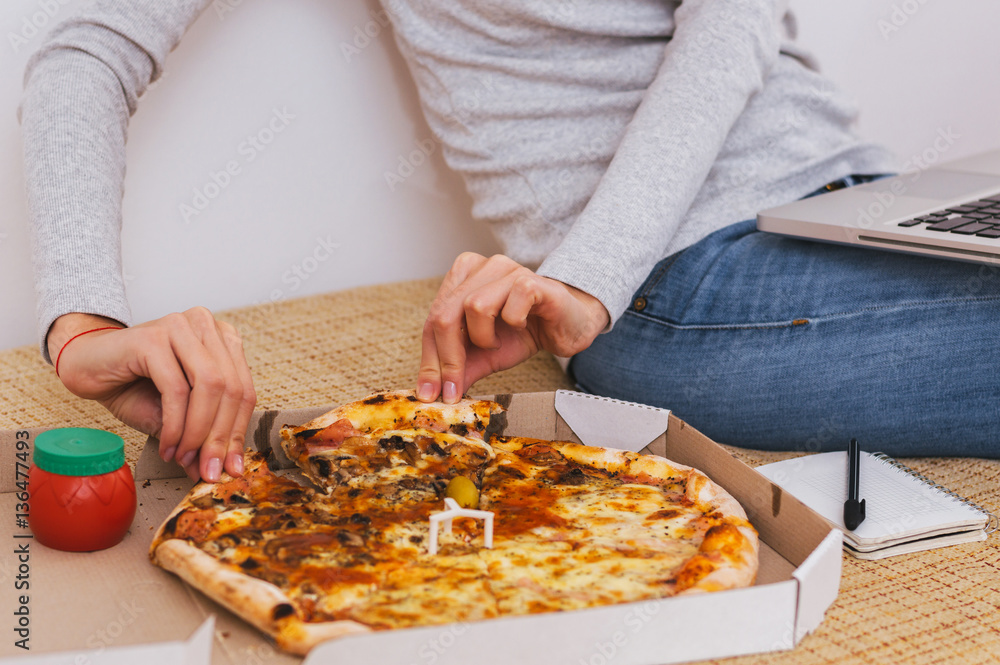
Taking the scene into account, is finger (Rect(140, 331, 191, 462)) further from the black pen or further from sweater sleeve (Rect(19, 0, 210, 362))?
the black pen

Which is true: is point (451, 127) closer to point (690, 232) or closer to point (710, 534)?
point (690, 232)

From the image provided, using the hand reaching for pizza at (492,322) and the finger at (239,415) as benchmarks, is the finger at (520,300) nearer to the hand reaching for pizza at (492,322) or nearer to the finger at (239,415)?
the hand reaching for pizza at (492,322)

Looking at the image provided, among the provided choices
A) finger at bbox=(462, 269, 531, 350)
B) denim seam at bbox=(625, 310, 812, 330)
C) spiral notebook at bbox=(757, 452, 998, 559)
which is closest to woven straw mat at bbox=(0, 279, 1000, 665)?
spiral notebook at bbox=(757, 452, 998, 559)

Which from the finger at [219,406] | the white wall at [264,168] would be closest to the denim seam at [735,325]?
the finger at [219,406]

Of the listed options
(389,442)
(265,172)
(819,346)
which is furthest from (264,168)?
(819,346)

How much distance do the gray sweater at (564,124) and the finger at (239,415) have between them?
0.50ft

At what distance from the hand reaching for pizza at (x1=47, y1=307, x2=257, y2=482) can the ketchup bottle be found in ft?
0.19

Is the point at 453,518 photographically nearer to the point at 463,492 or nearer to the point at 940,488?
the point at 463,492

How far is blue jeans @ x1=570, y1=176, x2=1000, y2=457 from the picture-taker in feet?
3.15

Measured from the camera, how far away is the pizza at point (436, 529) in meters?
0.57

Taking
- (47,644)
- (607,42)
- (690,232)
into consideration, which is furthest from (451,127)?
(47,644)

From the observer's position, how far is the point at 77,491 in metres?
0.66

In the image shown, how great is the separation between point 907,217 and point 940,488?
12.6 inches

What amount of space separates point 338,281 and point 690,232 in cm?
72
